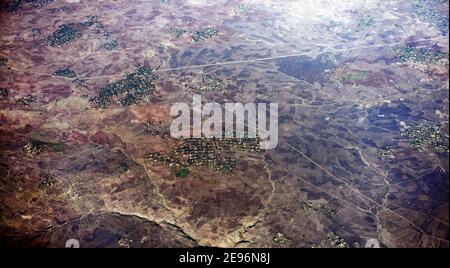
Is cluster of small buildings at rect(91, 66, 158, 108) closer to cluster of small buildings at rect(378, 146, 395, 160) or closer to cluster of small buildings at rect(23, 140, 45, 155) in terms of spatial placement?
cluster of small buildings at rect(23, 140, 45, 155)

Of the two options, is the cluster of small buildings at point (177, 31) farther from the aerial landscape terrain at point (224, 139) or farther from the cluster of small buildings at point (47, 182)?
the cluster of small buildings at point (47, 182)

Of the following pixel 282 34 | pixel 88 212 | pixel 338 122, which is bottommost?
pixel 88 212

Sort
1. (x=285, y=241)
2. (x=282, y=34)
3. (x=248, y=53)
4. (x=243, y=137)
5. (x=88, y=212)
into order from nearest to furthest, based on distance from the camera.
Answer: (x=285, y=241), (x=88, y=212), (x=243, y=137), (x=248, y=53), (x=282, y=34)

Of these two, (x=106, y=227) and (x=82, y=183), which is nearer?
(x=106, y=227)

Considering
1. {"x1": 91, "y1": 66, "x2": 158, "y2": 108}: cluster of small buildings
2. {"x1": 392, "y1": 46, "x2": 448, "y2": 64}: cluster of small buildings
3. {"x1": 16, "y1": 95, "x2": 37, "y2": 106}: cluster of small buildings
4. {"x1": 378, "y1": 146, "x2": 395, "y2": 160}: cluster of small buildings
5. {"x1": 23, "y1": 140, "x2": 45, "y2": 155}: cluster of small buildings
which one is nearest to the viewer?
{"x1": 23, "y1": 140, "x2": 45, "y2": 155}: cluster of small buildings

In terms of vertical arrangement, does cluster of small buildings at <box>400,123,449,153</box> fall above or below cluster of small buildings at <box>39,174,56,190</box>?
above

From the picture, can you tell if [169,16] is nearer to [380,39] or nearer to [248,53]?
[248,53]

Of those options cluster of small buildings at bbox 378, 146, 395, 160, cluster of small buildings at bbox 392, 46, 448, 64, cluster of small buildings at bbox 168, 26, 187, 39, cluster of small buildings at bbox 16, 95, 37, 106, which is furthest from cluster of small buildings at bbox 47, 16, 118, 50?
cluster of small buildings at bbox 392, 46, 448, 64

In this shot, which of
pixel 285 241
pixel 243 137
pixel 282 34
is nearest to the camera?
pixel 285 241

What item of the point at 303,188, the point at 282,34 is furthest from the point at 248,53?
the point at 303,188
